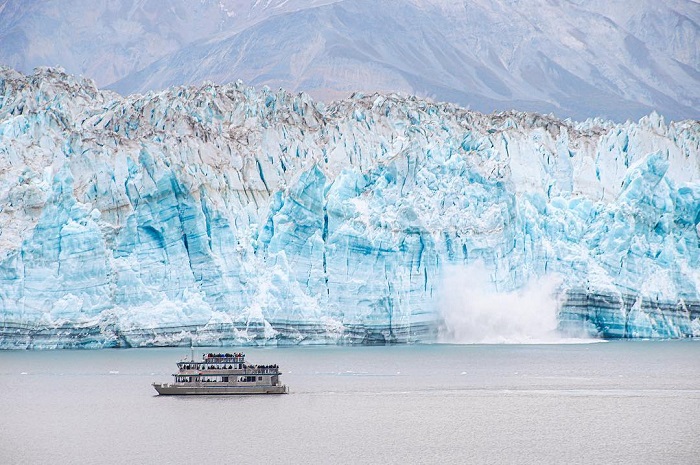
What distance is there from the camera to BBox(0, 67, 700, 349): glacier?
4969 centimetres

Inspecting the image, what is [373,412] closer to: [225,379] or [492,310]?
[225,379]

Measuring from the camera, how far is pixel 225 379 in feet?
133

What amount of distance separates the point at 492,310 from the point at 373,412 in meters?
18.8

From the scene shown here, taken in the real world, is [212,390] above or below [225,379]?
below

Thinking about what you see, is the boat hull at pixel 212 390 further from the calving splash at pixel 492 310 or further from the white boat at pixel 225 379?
the calving splash at pixel 492 310

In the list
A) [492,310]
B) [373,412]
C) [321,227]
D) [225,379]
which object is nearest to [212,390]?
[225,379]

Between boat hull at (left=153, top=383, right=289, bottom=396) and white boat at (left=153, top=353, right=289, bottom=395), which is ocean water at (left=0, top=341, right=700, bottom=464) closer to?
Result: boat hull at (left=153, top=383, right=289, bottom=396)

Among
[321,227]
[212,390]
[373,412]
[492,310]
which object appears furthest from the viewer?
[492,310]

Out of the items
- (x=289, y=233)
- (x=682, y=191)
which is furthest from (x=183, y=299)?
(x=682, y=191)

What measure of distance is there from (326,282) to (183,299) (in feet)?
20.8

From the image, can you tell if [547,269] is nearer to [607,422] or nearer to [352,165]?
[352,165]

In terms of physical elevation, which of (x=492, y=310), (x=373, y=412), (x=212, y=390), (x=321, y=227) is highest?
(x=321, y=227)

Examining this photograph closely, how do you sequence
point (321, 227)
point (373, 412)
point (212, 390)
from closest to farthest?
point (373, 412)
point (212, 390)
point (321, 227)

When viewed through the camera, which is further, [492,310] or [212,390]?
[492,310]
